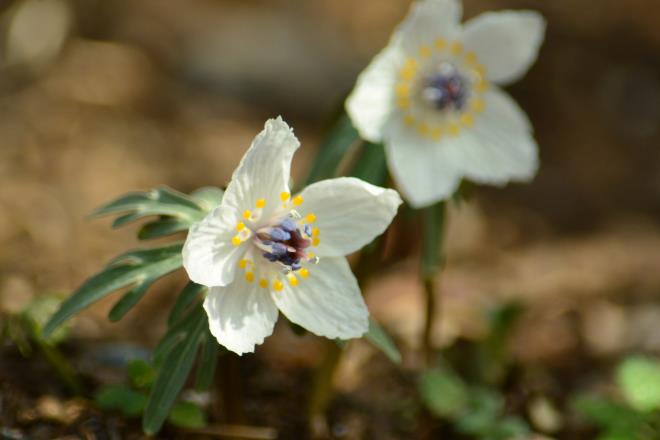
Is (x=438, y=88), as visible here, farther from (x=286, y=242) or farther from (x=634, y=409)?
(x=634, y=409)

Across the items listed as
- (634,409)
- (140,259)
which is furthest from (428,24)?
(634,409)

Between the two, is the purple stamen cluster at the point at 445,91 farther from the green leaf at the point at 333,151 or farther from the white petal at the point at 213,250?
the white petal at the point at 213,250

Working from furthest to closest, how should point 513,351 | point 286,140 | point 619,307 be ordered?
1. point 619,307
2. point 513,351
3. point 286,140

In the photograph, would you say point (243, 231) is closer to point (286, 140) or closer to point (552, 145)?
point (286, 140)

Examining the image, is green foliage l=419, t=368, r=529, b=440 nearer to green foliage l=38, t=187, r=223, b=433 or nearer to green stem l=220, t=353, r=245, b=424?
green stem l=220, t=353, r=245, b=424

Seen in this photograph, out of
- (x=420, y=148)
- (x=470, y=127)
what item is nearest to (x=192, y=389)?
(x=420, y=148)
